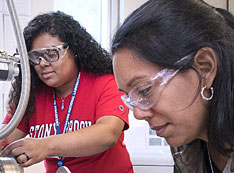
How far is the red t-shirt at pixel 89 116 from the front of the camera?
1267mm

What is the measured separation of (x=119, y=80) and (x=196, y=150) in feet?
1.43

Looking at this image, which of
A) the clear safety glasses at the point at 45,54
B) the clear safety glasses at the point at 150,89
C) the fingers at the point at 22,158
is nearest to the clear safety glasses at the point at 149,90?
the clear safety glasses at the point at 150,89

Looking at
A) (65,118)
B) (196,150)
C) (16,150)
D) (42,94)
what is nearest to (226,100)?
(196,150)

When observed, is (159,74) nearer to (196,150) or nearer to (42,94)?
(196,150)

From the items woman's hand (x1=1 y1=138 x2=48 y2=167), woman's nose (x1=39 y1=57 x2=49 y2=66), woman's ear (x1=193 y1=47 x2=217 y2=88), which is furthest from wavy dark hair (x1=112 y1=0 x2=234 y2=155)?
woman's nose (x1=39 y1=57 x2=49 y2=66)

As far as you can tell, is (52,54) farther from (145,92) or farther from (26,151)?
(145,92)

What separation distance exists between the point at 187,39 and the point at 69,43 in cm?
74

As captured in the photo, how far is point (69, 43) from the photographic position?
4.42ft

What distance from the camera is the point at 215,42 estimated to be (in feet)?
2.42

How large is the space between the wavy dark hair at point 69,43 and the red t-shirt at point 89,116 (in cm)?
4

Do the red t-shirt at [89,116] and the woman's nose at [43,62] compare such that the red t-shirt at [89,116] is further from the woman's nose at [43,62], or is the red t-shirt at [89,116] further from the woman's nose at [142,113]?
the woman's nose at [142,113]

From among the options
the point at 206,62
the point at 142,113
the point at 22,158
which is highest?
the point at 206,62

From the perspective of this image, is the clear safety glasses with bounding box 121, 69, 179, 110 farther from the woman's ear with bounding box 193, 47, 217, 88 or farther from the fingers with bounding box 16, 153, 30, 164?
the fingers with bounding box 16, 153, 30, 164

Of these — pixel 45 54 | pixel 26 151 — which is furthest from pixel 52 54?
pixel 26 151
